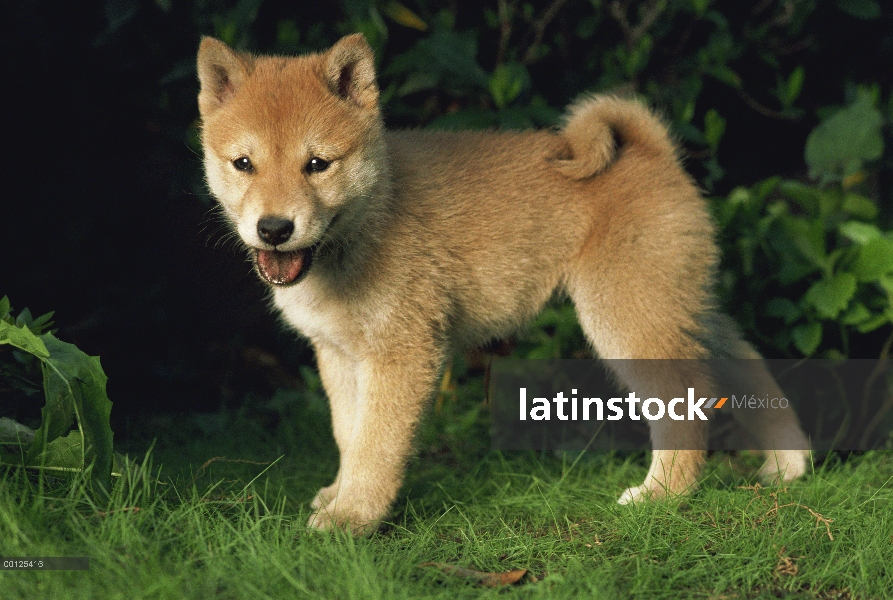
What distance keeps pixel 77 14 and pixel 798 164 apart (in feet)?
14.2

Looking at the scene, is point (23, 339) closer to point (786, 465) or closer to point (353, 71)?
point (353, 71)

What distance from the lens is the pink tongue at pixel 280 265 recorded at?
316cm

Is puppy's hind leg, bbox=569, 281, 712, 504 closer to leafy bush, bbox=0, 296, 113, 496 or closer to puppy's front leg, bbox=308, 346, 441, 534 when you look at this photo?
puppy's front leg, bbox=308, 346, 441, 534

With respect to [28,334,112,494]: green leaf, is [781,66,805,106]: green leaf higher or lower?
higher

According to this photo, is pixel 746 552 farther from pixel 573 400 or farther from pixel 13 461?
pixel 13 461

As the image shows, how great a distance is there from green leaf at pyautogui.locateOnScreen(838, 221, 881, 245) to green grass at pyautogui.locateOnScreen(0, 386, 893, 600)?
1.16 metres

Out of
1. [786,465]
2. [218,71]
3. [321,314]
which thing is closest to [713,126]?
[786,465]

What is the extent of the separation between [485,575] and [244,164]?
161cm

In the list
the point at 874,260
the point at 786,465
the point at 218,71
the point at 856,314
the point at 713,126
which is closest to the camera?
the point at 218,71

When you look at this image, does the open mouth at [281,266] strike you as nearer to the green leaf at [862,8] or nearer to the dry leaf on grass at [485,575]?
the dry leaf on grass at [485,575]

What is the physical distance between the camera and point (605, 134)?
12.3ft

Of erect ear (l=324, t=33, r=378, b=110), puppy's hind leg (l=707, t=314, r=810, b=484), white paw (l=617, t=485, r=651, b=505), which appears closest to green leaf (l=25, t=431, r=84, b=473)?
erect ear (l=324, t=33, r=378, b=110)

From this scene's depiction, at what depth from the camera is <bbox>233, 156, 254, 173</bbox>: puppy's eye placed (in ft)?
10.4

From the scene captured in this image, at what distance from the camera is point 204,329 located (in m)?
5.27
